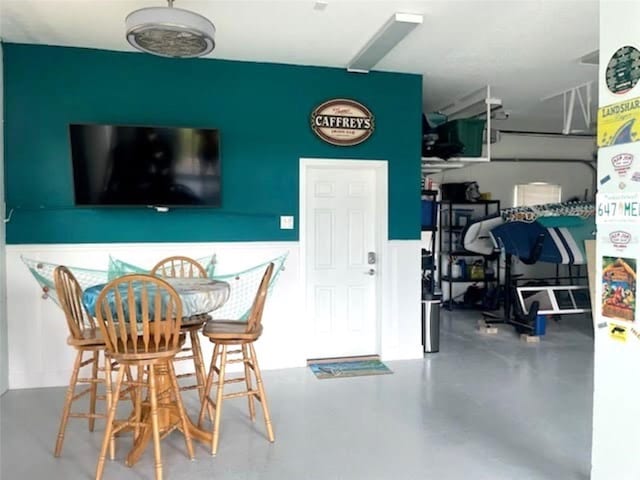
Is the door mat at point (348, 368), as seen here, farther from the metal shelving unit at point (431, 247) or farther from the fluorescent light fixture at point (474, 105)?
the fluorescent light fixture at point (474, 105)

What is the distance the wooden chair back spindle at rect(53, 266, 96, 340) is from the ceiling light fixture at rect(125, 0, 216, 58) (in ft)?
4.98

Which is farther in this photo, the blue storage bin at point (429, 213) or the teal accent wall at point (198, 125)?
the blue storage bin at point (429, 213)

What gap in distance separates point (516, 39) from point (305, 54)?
1820mm

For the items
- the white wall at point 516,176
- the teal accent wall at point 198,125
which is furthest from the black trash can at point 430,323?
the white wall at point 516,176

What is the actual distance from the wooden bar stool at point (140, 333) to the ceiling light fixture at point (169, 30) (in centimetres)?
144

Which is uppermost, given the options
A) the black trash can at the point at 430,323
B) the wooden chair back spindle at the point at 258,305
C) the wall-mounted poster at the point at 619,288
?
the wall-mounted poster at the point at 619,288

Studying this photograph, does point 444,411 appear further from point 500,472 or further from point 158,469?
point 158,469

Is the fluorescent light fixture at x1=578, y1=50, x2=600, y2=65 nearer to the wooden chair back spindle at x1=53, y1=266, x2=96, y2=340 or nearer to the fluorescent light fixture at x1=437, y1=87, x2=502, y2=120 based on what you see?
the fluorescent light fixture at x1=437, y1=87, x2=502, y2=120

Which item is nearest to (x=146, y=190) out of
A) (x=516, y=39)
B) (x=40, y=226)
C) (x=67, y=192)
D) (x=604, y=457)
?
(x=67, y=192)

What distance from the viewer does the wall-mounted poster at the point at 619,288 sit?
228 centimetres

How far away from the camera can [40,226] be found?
4.22 metres

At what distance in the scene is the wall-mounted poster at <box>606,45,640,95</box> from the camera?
2.21 meters

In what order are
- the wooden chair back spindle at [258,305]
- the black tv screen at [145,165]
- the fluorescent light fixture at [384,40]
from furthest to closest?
1. the black tv screen at [145,165]
2. the fluorescent light fixture at [384,40]
3. the wooden chair back spindle at [258,305]

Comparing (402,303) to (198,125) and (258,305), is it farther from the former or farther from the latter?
(198,125)
